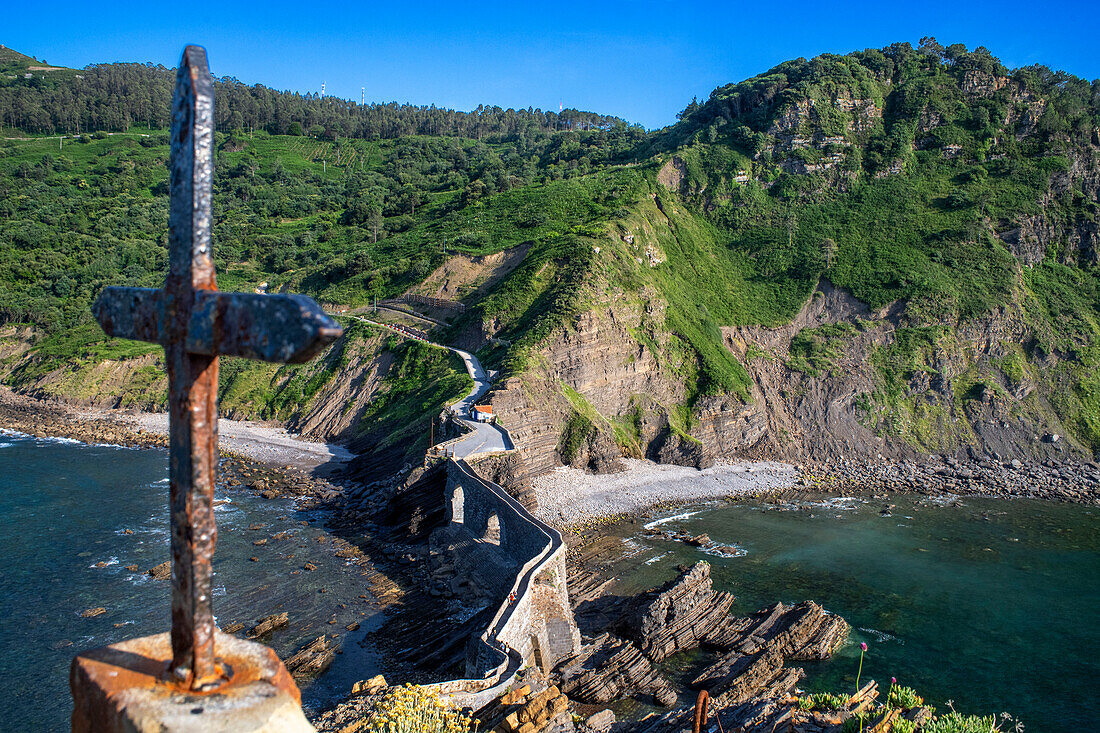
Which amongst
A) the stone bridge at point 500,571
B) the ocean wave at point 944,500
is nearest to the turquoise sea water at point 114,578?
the stone bridge at point 500,571

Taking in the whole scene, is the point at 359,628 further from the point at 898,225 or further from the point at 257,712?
the point at 898,225

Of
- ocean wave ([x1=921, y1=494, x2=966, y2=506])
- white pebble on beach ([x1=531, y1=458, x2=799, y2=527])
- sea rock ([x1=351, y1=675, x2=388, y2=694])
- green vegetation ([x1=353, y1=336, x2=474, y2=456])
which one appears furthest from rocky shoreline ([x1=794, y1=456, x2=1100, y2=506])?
sea rock ([x1=351, y1=675, x2=388, y2=694])

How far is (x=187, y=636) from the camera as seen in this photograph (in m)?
4.21

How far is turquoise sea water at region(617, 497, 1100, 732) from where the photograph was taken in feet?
84.9

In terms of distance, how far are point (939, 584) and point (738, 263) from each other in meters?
48.2

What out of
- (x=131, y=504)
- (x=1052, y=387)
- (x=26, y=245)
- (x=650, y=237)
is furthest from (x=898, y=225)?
(x=26, y=245)

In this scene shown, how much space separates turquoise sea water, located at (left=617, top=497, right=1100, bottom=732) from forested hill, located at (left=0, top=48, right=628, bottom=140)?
108998mm

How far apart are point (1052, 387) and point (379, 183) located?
100012 mm

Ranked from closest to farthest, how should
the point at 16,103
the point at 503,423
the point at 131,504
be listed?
1. the point at 131,504
2. the point at 503,423
3. the point at 16,103

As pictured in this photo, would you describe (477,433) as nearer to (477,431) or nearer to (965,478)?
(477,431)

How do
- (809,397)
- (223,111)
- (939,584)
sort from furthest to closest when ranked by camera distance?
(223,111) → (809,397) → (939,584)

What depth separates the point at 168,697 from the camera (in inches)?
156

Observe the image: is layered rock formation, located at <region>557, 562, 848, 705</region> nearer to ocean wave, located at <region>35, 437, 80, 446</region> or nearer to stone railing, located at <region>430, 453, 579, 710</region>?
stone railing, located at <region>430, 453, 579, 710</region>

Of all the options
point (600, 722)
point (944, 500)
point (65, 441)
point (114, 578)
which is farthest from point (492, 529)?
point (65, 441)
